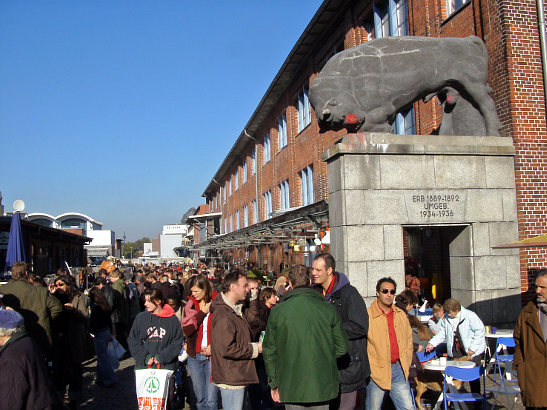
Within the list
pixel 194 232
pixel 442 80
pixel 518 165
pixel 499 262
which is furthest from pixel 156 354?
pixel 194 232

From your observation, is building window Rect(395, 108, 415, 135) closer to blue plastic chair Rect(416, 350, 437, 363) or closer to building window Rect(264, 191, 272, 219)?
blue plastic chair Rect(416, 350, 437, 363)

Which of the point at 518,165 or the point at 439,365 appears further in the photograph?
the point at 518,165

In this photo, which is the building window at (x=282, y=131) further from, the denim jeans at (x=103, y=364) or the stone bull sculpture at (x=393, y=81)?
the denim jeans at (x=103, y=364)

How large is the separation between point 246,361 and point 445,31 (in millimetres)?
11052

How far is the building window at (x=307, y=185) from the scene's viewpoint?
82.4 feet

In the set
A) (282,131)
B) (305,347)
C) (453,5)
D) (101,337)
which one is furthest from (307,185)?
(305,347)

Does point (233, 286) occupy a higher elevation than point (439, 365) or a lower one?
higher

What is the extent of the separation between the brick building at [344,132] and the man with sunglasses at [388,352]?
568cm

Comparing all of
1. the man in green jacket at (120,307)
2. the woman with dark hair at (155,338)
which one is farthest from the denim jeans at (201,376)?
the man in green jacket at (120,307)

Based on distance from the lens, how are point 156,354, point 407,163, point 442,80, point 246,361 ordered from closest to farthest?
point 246,361
point 156,354
point 407,163
point 442,80

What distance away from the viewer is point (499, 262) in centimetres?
960

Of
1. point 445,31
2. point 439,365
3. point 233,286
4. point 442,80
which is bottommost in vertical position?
point 439,365

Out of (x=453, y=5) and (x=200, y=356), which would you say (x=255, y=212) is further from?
(x=200, y=356)

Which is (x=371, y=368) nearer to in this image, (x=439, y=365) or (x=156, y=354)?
(x=439, y=365)
